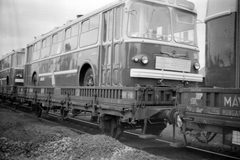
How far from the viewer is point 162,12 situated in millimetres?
6332

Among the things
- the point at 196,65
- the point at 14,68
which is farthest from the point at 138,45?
the point at 14,68

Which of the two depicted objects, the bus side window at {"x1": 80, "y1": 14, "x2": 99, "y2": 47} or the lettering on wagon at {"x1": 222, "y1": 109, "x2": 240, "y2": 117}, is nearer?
the lettering on wagon at {"x1": 222, "y1": 109, "x2": 240, "y2": 117}

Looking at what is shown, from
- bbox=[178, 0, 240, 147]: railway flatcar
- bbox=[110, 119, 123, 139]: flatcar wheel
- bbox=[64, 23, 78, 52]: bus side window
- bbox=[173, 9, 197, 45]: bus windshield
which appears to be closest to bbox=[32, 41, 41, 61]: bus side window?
bbox=[64, 23, 78, 52]: bus side window

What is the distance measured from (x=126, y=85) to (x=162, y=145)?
74.8 inches

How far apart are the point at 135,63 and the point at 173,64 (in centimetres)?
105

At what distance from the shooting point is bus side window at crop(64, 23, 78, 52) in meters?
8.43

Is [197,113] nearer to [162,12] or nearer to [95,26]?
[162,12]

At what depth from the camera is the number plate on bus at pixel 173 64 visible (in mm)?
6113

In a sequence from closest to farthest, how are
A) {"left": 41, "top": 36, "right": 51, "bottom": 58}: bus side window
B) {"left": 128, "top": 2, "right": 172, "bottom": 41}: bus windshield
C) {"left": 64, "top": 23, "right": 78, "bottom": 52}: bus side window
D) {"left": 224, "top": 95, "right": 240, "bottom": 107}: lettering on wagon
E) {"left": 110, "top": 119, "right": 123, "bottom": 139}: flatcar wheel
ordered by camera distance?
1. {"left": 224, "top": 95, "right": 240, "bottom": 107}: lettering on wagon
2. {"left": 128, "top": 2, "right": 172, "bottom": 41}: bus windshield
3. {"left": 110, "top": 119, "right": 123, "bottom": 139}: flatcar wheel
4. {"left": 64, "top": 23, "right": 78, "bottom": 52}: bus side window
5. {"left": 41, "top": 36, "right": 51, "bottom": 58}: bus side window

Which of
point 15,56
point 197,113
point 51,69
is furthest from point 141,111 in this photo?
point 15,56

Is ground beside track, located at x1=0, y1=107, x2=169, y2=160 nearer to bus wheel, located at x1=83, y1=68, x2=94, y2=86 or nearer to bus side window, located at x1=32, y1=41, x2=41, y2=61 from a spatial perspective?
bus wheel, located at x1=83, y1=68, x2=94, y2=86

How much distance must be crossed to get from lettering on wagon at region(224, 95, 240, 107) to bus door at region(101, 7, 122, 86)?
107 inches

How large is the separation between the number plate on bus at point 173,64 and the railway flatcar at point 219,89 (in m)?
1.34

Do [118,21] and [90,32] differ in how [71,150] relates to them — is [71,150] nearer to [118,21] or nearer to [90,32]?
[118,21]
